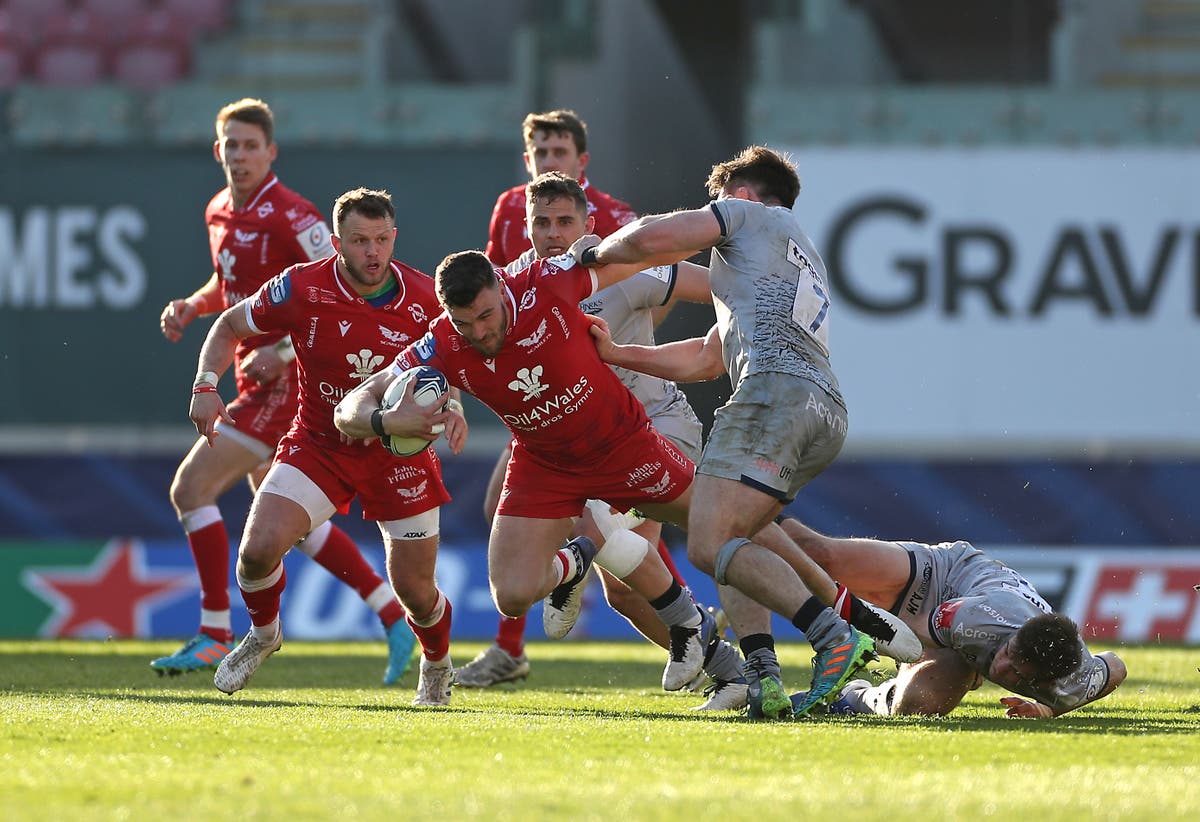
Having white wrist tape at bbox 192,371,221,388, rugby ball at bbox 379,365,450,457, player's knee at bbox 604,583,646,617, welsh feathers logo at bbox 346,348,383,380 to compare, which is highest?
welsh feathers logo at bbox 346,348,383,380

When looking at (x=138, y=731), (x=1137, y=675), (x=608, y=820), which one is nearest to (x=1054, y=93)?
(x=1137, y=675)

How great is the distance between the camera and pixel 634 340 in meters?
8.09

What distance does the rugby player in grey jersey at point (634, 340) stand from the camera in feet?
24.2

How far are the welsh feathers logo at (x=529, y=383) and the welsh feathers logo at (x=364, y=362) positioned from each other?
0.90 meters

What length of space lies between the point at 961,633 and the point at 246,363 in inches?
154

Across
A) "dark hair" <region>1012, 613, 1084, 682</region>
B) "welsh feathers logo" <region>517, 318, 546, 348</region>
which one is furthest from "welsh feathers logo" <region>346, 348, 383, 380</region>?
"dark hair" <region>1012, 613, 1084, 682</region>

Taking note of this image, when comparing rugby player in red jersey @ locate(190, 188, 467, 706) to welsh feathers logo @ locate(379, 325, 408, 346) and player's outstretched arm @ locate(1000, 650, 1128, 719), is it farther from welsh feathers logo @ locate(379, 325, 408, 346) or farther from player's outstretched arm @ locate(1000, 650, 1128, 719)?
player's outstretched arm @ locate(1000, 650, 1128, 719)

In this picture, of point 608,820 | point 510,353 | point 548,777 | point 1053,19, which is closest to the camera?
point 608,820

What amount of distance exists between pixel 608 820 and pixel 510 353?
284cm

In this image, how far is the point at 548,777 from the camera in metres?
4.96

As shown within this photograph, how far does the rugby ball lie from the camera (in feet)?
21.7

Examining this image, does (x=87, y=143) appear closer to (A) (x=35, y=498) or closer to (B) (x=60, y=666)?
(A) (x=35, y=498)

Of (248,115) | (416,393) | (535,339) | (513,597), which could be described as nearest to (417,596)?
(513,597)

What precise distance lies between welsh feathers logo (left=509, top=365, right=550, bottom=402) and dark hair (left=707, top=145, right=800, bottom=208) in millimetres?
1019
